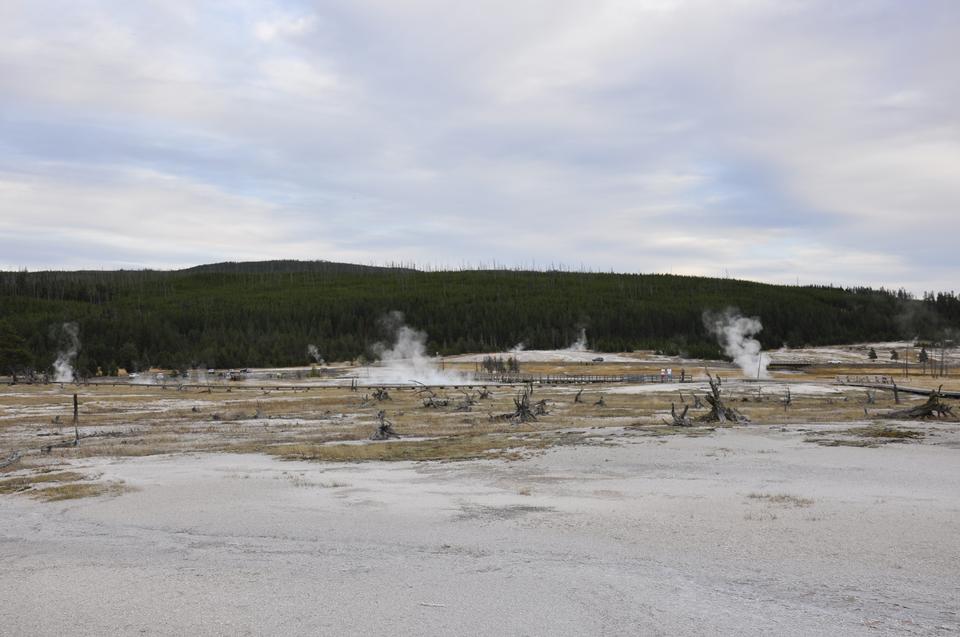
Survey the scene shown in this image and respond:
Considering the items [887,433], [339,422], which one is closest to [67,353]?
[339,422]

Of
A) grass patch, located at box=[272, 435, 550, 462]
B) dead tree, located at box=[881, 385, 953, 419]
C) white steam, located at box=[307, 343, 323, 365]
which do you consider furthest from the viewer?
white steam, located at box=[307, 343, 323, 365]

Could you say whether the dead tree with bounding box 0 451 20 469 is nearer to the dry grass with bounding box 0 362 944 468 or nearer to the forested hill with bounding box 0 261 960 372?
the dry grass with bounding box 0 362 944 468

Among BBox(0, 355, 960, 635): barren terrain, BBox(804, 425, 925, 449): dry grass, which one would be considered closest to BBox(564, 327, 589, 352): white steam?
BBox(804, 425, 925, 449): dry grass

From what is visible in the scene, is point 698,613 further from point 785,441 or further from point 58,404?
point 58,404

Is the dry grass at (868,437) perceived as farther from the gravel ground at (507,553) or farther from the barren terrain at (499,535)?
the gravel ground at (507,553)

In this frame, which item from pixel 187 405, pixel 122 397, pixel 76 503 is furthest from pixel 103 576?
pixel 122 397

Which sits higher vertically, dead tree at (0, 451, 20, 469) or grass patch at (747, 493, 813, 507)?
grass patch at (747, 493, 813, 507)

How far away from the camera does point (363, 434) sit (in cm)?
3400

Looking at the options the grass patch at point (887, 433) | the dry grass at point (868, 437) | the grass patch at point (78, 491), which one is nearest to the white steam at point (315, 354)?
the grass patch at point (887, 433)

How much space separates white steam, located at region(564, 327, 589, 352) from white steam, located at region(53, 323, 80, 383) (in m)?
85.8

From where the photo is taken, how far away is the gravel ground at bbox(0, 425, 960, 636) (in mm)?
9898

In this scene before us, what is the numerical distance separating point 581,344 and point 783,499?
471 feet

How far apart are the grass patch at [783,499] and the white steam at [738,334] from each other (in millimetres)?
96995

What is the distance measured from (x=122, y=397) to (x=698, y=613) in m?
67.5
